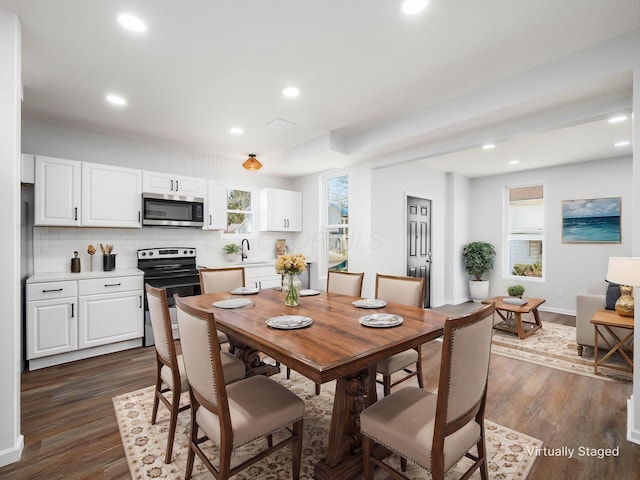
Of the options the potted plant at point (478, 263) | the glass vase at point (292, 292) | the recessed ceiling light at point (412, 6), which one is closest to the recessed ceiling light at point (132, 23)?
the recessed ceiling light at point (412, 6)

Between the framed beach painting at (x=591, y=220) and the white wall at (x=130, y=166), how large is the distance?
204 inches

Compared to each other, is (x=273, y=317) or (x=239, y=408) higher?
(x=273, y=317)

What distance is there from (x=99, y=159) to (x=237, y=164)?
1.90 metres

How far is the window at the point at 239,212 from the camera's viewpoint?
5176mm

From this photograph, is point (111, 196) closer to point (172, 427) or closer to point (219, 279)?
point (219, 279)

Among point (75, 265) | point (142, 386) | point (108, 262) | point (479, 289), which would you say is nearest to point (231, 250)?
point (108, 262)

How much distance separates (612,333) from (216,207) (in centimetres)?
484

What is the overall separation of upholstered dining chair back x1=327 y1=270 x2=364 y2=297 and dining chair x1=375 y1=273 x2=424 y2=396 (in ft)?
0.69

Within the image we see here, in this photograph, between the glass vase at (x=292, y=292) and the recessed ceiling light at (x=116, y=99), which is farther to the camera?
the recessed ceiling light at (x=116, y=99)

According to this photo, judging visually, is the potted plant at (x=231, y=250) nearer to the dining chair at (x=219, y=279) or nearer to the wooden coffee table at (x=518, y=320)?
the dining chair at (x=219, y=279)

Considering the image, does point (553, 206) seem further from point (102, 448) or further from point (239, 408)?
point (102, 448)

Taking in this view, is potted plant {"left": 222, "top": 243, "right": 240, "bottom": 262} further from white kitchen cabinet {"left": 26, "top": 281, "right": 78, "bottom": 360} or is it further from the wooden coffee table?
the wooden coffee table

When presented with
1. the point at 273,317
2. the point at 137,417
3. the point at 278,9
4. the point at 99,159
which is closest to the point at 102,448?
the point at 137,417

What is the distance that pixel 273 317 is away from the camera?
203 centimetres
